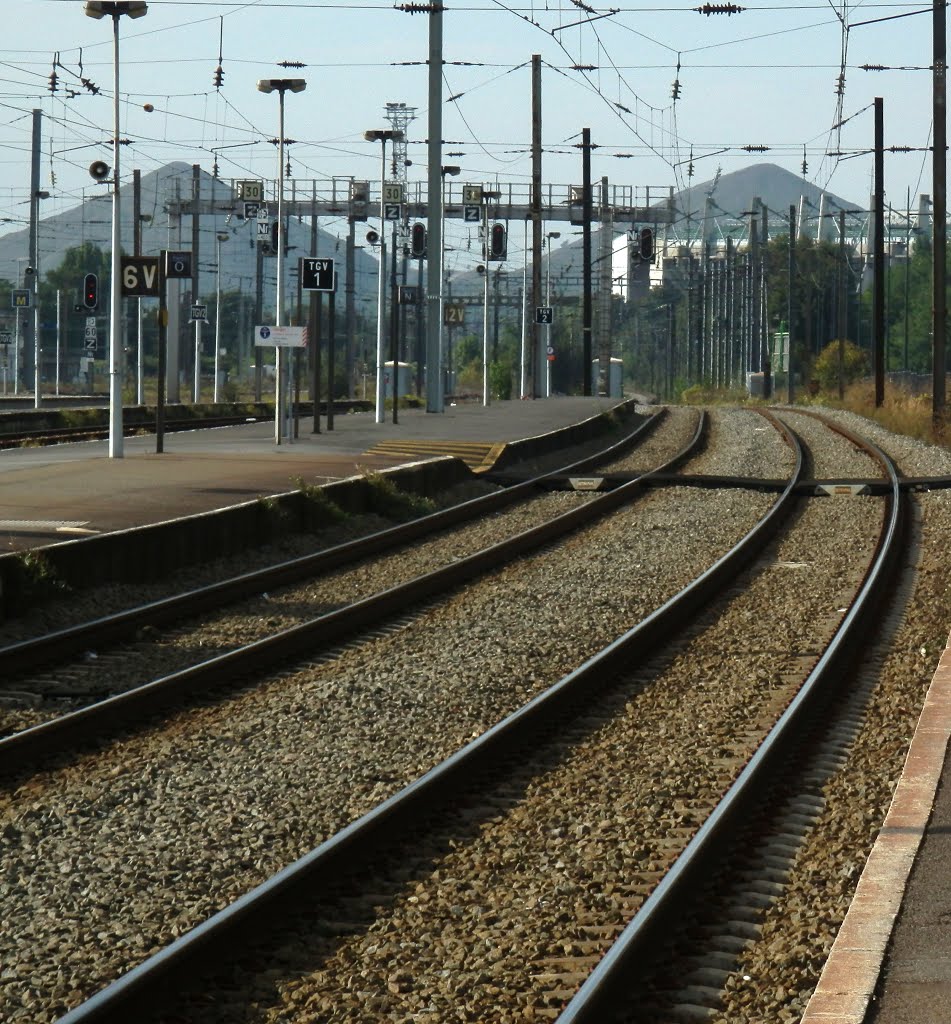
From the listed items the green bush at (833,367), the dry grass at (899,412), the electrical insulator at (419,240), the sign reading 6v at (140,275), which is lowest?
the dry grass at (899,412)

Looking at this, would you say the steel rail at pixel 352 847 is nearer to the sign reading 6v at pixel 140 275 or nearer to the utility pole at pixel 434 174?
the sign reading 6v at pixel 140 275

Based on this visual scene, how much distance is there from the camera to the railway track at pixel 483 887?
16.4ft

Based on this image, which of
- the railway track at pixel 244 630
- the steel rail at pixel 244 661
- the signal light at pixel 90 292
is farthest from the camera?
the signal light at pixel 90 292

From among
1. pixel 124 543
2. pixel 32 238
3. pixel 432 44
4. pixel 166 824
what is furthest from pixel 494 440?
pixel 32 238

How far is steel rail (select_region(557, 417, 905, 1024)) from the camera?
4867 millimetres

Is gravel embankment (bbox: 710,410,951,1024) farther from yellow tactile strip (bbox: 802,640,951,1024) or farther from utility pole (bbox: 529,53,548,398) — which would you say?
utility pole (bbox: 529,53,548,398)

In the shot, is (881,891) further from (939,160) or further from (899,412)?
(899,412)

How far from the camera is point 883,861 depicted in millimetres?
6156

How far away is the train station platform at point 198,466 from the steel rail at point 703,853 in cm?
692

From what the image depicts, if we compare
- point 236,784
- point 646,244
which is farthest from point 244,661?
point 646,244

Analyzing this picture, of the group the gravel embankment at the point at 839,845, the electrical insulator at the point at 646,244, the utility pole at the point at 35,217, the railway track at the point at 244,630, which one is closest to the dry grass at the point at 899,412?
the electrical insulator at the point at 646,244

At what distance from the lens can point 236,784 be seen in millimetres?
7637

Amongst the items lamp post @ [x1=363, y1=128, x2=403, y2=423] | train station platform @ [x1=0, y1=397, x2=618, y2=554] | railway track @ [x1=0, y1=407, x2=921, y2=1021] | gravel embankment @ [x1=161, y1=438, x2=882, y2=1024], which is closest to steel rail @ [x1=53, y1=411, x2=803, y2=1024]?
railway track @ [x1=0, y1=407, x2=921, y2=1021]

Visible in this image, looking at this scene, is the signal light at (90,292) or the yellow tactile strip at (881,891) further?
the signal light at (90,292)
